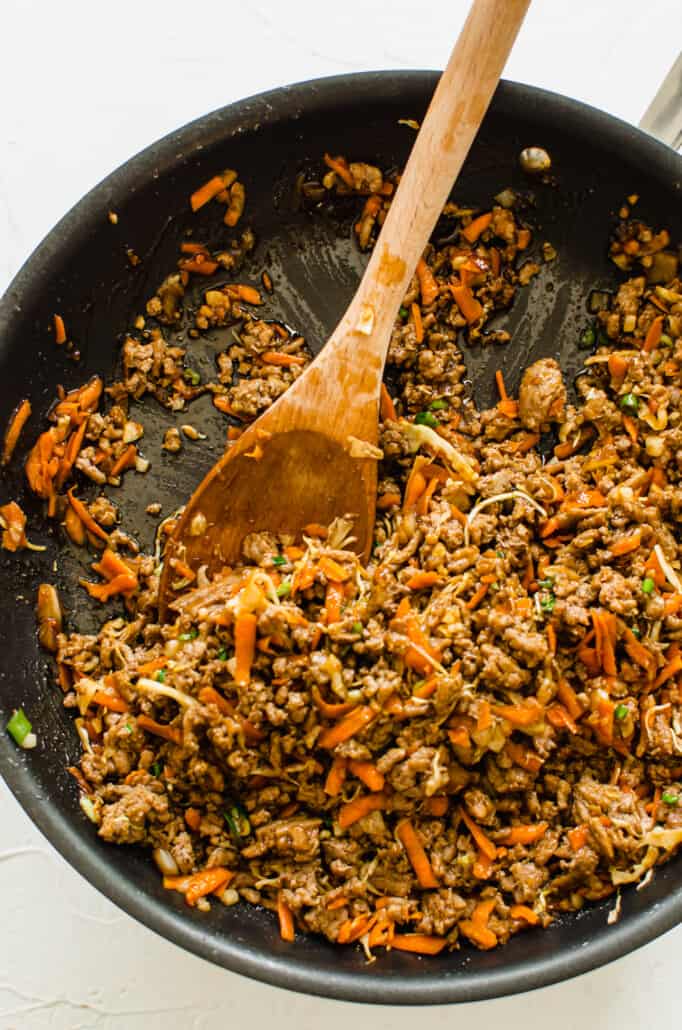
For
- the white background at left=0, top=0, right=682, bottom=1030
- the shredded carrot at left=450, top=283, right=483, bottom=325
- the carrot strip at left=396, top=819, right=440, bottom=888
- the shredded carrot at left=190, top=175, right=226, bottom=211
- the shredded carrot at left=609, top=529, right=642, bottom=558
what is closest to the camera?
the carrot strip at left=396, top=819, right=440, bottom=888

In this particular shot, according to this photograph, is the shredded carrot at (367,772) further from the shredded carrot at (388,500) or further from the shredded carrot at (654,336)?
the shredded carrot at (654,336)

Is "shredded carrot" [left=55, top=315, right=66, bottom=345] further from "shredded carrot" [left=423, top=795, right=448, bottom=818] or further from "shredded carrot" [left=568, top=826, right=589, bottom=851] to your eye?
"shredded carrot" [left=568, top=826, right=589, bottom=851]

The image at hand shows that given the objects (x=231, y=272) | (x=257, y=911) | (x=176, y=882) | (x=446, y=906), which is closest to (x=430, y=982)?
(x=446, y=906)

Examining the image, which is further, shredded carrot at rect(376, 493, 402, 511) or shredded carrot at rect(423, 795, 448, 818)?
shredded carrot at rect(376, 493, 402, 511)

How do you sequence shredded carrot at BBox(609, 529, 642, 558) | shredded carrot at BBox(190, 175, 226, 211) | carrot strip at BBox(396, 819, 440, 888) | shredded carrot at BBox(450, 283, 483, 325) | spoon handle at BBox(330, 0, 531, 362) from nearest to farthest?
spoon handle at BBox(330, 0, 531, 362) < carrot strip at BBox(396, 819, 440, 888) < shredded carrot at BBox(609, 529, 642, 558) < shredded carrot at BBox(190, 175, 226, 211) < shredded carrot at BBox(450, 283, 483, 325)

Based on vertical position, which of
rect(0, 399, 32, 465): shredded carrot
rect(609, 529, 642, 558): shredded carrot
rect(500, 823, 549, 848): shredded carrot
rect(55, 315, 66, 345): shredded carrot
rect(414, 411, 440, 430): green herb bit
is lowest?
rect(500, 823, 549, 848): shredded carrot

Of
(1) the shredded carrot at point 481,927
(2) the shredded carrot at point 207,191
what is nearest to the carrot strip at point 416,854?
(1) the shredded carrot at point 481,927

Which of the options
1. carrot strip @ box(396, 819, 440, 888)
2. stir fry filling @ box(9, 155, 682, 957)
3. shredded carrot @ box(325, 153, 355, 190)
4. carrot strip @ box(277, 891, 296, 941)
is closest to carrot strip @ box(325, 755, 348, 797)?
stir fry filling @ box(9, 155, 682, 957)
